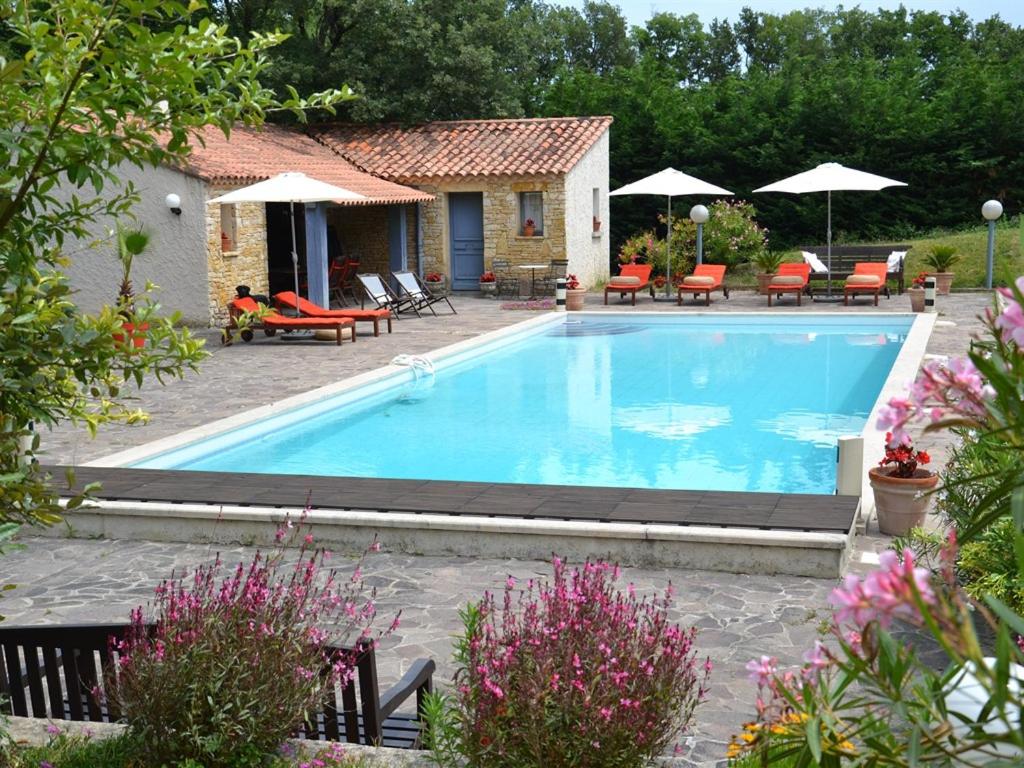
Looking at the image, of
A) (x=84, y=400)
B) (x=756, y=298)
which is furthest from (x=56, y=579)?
(x=756, y=298)

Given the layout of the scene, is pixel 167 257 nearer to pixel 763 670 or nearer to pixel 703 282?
pixel 703 282

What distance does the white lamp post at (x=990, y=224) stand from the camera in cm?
2191

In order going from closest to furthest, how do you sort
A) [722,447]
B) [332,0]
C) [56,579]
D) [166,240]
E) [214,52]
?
[214,52] < [56,579] < [722,447] < [166,240] < [332,0]

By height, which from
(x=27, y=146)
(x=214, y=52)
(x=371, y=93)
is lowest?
(x=27, y=146)

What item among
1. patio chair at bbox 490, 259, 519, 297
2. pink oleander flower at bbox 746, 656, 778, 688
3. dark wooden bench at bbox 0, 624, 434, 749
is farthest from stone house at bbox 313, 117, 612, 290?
pink oleander flower at bbox 746, 656, 778, 688

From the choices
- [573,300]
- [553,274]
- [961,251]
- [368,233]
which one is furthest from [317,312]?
[961,251]

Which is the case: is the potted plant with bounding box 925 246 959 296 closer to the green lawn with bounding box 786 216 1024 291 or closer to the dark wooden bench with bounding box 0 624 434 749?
the green lawn with bounding box 786 216 1024 291

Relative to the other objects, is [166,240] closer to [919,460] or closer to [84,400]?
[919,460]

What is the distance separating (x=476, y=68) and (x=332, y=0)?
3.62 meters

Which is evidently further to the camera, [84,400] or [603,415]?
[603,415]

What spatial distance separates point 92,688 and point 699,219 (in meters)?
20.8

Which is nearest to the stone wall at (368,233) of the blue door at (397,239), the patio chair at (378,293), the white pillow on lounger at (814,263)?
the blue door at (397,239)

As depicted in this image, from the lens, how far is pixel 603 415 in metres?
13.6

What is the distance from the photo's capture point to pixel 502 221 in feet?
83.3
